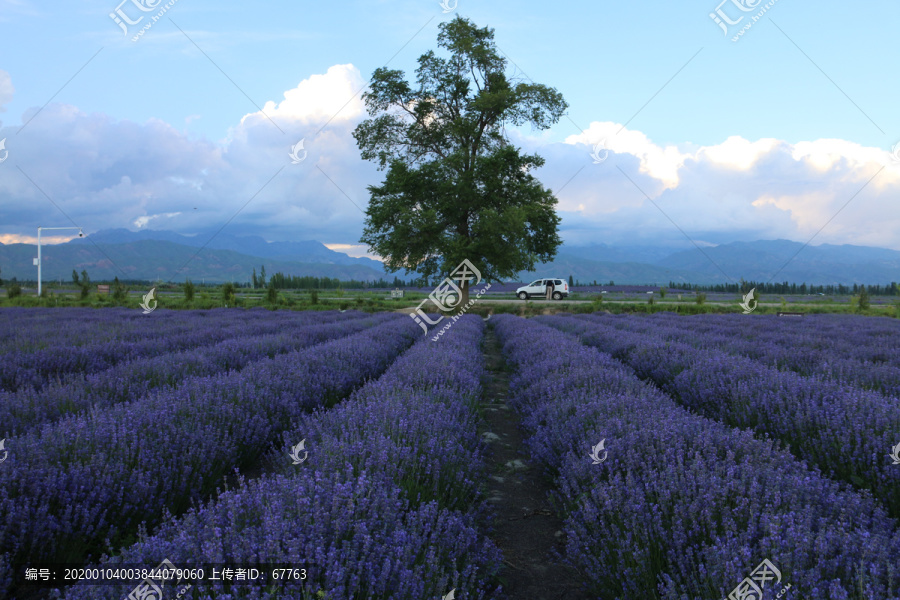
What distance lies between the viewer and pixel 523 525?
2.97 m

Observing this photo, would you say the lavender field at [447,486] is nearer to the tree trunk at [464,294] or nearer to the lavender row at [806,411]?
the lavender row at [806,411]

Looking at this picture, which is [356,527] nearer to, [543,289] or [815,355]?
[815,355]

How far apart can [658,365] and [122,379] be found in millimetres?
5951

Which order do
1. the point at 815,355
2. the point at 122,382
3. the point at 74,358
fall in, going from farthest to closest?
the point at 815,355, the point at 74,358, the point at 122,382

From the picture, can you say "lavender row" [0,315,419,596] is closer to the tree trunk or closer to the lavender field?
the lavender field

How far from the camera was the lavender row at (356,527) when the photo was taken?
1471 millimetres

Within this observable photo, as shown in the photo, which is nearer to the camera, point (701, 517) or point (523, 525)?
point (701, 517)

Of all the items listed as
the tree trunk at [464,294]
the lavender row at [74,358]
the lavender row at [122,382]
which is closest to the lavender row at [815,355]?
the lavender row at [122,382]

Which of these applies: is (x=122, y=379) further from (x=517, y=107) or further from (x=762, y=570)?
(x=517, y=107)

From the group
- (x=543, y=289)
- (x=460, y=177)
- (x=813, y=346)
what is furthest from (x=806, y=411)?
(x=543, y=289)

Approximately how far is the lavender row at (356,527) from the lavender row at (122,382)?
214 centimetres

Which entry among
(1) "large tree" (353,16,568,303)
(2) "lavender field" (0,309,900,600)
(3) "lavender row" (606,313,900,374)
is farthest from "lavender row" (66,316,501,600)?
(1) "large tree" (353,16,568,303)

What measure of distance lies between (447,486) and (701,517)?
4.01 ft

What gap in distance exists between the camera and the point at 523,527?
116 inches
